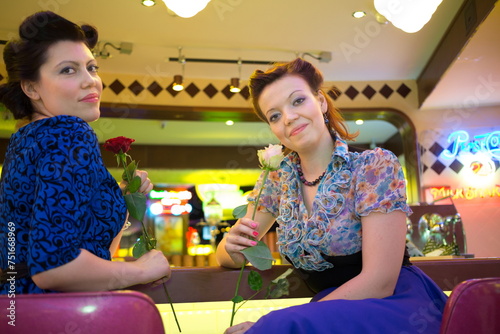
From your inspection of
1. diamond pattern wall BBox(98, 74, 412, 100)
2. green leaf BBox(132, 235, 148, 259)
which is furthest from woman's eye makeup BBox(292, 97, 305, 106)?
diamond pattern wall BBox(98, 74, 412, 100)

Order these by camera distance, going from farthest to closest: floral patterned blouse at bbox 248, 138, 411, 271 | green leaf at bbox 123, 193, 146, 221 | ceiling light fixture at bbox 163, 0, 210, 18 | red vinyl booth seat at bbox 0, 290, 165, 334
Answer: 1. ceiling light fixture at bbox 163, 0, 210, 18
2. floral patterned blouse at bbox 248, 138, 411, 271
3. green leaf at bbox 123, 193, 146, 221
4. red vinyl booth seat at bbox 0, 290, 165, 334

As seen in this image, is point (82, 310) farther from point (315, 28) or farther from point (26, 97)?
point (315, 28)

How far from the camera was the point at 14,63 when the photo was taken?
4.45 ft

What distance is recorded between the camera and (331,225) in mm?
1520

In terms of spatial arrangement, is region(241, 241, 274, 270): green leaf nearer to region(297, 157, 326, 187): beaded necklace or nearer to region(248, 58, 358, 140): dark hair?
region(297, 157, 326, 187): beaded necklace

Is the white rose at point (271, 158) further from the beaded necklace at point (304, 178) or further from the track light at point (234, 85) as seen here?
the track light at point (234, 85)

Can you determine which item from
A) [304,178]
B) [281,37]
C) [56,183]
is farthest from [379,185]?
A: [281,37]

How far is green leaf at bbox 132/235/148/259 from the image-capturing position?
135 cm

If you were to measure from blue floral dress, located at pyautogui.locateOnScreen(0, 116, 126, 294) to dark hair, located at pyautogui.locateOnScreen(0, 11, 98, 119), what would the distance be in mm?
187

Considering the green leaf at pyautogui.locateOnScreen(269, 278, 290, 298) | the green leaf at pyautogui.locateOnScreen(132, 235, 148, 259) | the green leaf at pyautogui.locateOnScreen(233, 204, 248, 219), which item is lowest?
the green leaf at pyautogui.locateOnScreen(269, 278, 290, 298)

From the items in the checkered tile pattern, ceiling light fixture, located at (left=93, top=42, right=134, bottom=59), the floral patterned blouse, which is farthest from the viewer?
the checkered tile pattern

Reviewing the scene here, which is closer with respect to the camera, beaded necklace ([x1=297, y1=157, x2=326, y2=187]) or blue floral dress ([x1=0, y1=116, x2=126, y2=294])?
blue floral dress ([x1=0, y1=116, x2=126, y2=294])

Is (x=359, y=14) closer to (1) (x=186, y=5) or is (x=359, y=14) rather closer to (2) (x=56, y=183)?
(1) (x=186, y=5)

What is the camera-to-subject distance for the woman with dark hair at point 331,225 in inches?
48.6
